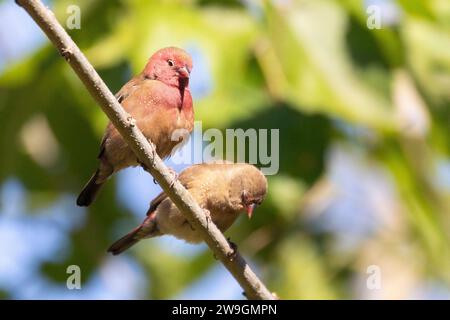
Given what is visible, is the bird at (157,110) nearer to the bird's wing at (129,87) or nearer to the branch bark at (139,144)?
the bird's wing at (129,87)

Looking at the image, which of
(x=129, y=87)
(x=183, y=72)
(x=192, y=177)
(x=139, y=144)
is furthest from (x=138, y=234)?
(x=139, y=144)

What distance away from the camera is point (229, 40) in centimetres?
752

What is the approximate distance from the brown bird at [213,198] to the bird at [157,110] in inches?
26.1

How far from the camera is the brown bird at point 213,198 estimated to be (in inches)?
231

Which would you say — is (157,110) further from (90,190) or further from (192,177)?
(192,177)

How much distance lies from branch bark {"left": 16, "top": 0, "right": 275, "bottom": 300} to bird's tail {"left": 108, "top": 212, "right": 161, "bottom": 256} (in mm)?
1987

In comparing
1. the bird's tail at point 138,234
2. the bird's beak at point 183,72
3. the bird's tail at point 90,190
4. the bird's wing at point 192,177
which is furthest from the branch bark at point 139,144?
the bird's tail at point 138,234

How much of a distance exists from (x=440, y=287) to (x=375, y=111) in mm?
5168

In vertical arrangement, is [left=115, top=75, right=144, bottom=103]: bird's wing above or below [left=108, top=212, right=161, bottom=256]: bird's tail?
above

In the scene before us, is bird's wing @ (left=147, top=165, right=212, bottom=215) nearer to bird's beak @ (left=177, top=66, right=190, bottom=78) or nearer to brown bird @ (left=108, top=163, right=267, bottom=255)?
brown bird @ (left=108, top=163, right=267, bottom=255)

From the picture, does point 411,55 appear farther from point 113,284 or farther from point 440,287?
point 440,287

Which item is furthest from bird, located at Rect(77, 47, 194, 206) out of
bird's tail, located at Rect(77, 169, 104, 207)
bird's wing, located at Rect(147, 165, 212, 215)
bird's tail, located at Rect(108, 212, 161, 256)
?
bird's tail, located at Rect(108, 212, 161, 256)

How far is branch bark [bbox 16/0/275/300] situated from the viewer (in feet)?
13.3
